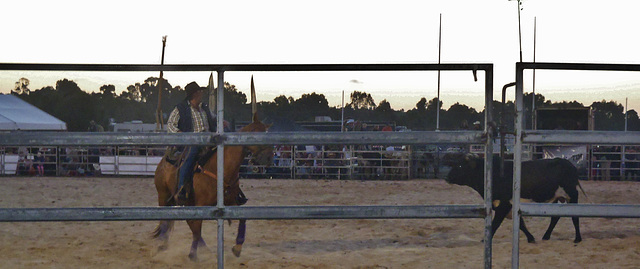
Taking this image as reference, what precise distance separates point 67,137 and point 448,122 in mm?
51245

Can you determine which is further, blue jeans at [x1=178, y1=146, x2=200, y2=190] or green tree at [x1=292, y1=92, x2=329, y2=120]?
green tree at [x1=292, y1=92, x2=329, y2=120]

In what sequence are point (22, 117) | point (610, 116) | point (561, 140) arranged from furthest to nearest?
point (610, 116) < point (22, 117) < point (561, 140)

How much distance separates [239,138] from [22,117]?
16030mm

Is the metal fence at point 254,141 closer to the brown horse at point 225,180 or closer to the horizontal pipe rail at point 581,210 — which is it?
the horizontal pipe rail at point 581,210

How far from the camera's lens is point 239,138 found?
8.97 feet

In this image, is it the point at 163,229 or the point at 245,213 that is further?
the point at 163,229

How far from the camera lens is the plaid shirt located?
554cm

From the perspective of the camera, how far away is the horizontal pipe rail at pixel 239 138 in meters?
2.69

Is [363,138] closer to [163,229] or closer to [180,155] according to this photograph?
[180,155]

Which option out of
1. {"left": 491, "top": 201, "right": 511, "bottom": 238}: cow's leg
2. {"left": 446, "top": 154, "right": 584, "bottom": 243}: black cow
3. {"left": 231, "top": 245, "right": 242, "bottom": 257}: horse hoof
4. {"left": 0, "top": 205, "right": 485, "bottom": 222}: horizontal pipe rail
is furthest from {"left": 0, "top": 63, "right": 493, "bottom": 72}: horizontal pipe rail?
{"left": 446, "top": 154, "right": 584, "bottom": 243}: black cow

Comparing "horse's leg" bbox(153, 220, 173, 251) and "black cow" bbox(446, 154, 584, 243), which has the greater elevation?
"black cow" bbox(446, 154, 584, 243)

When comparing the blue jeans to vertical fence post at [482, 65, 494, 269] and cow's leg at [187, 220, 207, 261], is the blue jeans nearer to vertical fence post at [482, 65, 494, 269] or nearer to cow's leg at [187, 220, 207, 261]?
cow's leg at [187, 220, 207, 261]

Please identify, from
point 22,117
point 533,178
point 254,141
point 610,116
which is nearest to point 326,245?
point 533,178

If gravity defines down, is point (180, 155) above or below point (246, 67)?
below
